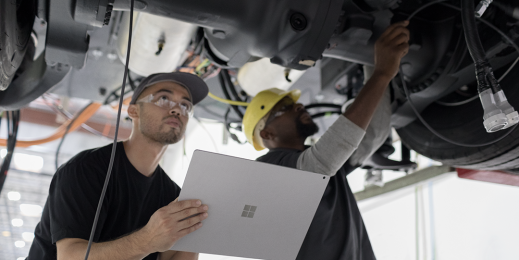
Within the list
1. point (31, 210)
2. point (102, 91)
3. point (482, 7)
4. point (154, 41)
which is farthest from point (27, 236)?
point (482, 7)

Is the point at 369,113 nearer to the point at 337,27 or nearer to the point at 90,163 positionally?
the point at 337,27

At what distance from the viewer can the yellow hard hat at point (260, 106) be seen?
1.79 meters

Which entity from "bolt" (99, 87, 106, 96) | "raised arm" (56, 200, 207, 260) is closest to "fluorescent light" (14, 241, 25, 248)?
"bolt" (99, 87, 106, 96)

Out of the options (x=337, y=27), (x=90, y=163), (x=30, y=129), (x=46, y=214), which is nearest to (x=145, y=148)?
(x=90, y=163)

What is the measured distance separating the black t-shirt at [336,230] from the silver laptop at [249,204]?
217 mm

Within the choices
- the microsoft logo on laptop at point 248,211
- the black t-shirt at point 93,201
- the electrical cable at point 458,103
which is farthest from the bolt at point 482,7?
the black t-shirt at point 93,201

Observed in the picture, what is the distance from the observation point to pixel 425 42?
133 cm

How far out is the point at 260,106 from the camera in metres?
1.81

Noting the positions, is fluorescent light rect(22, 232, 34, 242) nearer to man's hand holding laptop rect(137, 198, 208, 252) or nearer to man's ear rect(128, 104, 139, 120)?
man's ear rect(128, 104, 139, 120)

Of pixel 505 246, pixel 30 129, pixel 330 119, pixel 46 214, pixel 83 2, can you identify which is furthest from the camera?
pixel 30 129

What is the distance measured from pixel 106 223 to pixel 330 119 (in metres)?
1.33

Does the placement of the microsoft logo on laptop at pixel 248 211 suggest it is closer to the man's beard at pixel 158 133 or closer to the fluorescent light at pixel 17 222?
the man's beard at pixel 158 133

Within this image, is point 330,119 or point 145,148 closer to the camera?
point 145,148

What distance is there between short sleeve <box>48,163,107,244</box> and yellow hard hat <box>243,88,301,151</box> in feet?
2.53
